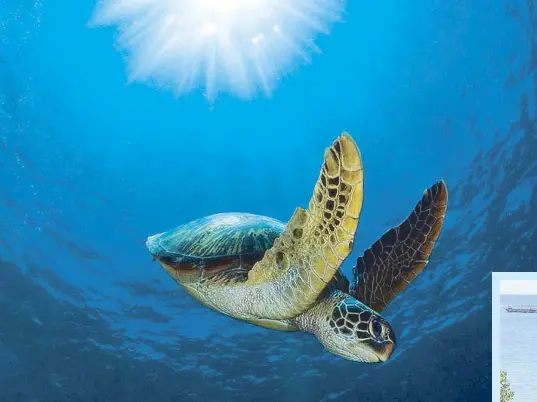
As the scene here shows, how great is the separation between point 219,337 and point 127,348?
3414 millimetres

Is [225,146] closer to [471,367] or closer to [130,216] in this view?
[130,216]

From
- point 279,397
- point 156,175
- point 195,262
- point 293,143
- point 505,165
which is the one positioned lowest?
point 195,262

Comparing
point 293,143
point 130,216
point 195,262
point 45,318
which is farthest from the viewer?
point 45,318

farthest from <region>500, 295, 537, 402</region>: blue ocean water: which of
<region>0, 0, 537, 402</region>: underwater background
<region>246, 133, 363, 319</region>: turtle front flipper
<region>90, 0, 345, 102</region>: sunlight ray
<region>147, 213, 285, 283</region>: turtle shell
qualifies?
<region>90, 0, 345, 102</region>: sunlight ray

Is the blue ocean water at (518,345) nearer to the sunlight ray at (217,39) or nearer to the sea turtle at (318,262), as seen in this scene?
the sea turtle at (318,262)

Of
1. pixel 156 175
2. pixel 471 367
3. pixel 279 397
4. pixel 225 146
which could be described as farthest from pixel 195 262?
pixel 471 367

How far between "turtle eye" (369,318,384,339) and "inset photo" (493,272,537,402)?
101 cm

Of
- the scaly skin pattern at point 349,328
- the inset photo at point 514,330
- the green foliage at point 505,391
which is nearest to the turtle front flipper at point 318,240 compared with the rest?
the scaly skin pattern at point 349,328

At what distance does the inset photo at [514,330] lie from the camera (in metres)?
3.11

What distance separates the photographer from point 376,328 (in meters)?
2.71

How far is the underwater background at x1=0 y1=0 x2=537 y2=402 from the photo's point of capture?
28.5 feet

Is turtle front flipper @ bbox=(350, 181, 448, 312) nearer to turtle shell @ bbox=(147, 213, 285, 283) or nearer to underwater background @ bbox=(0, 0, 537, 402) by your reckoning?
turtle shell @ bbox=(147, 213, 285, 283)

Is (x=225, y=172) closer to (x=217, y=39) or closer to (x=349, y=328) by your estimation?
(x=217, y=39)

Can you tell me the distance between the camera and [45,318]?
13.6m
